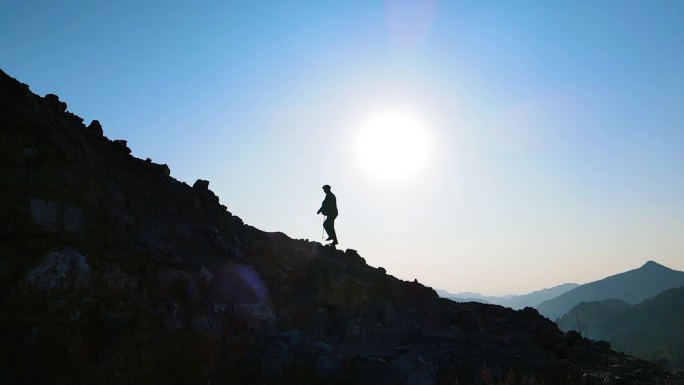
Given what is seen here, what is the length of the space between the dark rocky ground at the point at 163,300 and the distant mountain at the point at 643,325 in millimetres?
65904

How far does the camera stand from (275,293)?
1138 centimetres

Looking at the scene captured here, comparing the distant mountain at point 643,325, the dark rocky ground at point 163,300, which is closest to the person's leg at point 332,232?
the dark rocky ground at point 163,300

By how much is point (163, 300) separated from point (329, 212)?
280 inches

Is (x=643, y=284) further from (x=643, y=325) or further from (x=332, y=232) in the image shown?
(x=332, y=232)

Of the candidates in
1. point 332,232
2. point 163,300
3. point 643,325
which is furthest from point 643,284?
point 163,300

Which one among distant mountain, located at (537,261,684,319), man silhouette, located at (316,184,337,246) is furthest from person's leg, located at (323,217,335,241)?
distant mountain, located at (537,261,684,319)

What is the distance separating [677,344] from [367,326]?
280ft

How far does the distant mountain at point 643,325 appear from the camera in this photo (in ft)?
247

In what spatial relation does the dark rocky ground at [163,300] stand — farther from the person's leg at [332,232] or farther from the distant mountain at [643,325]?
the distant mountain at [643,325]

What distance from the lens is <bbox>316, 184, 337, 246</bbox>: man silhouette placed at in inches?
607

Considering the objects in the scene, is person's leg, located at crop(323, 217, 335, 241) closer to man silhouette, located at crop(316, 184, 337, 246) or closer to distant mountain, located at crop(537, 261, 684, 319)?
man silhouette, located at crop(316, 184, 337, 246)

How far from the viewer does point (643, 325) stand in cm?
9625

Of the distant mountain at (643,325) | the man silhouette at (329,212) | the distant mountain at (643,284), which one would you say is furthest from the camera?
the distant mountain at (643,284)

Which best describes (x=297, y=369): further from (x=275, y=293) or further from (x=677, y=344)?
(x=677, y=344)
